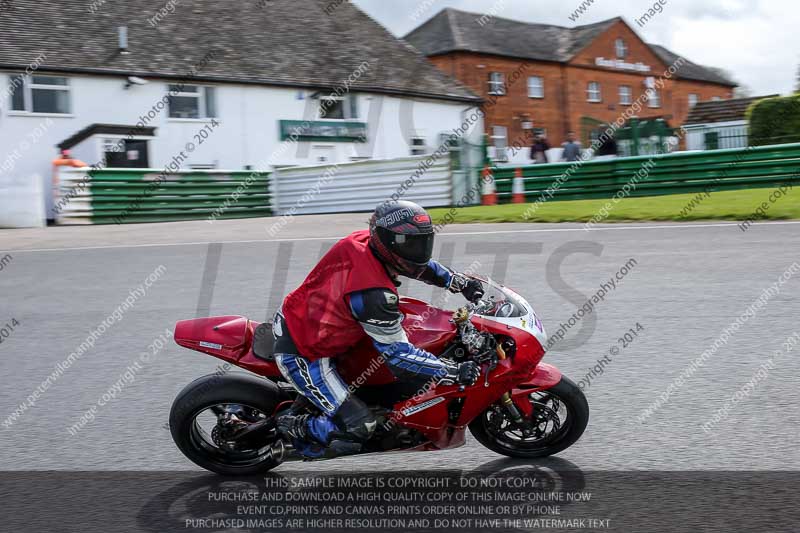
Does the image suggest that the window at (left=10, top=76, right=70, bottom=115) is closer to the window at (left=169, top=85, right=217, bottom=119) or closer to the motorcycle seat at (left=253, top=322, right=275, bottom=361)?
the window at (left=169, top=85, right=217, bottom=119)

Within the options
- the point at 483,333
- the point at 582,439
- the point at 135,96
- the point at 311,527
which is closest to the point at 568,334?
the point at 582,439

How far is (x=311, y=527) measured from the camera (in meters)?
4.15

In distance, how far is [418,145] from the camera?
38.4 metres

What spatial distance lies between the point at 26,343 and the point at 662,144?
23.3 m

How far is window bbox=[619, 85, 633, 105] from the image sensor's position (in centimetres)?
6400

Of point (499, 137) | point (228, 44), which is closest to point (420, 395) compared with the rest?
point (228, 44)

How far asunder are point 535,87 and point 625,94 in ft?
33.5

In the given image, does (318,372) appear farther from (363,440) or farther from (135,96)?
(135,96)

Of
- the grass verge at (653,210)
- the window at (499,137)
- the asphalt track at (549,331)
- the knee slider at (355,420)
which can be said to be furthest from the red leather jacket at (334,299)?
the window at (499,137)

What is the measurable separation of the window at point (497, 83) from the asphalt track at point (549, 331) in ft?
132

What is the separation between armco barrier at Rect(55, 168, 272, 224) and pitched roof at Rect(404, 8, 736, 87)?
29.6 metres

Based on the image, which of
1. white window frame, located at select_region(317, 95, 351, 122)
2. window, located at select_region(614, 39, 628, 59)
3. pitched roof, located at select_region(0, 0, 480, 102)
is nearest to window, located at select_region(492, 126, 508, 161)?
window, located at select_region(614, 39, 628, 59)

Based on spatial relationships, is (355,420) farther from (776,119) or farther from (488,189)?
(776,119)

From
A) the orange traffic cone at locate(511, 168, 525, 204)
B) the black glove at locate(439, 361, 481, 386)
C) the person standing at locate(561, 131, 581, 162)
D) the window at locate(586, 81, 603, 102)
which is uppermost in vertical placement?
the window at locate(586, 81, 603, 102)
